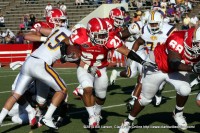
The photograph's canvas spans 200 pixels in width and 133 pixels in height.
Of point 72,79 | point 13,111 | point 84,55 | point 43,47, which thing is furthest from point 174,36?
point 72,79

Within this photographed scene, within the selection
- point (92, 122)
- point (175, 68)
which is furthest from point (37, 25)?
point (175, 68)

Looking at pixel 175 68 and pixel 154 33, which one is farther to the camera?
pixel 154 33

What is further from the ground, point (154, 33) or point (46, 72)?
point (154, 33)

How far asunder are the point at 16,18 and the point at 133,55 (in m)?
19.8

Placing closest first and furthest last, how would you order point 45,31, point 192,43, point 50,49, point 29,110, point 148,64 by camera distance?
1. point 192,43
2. point 148,64
3. point 50,49
4. point 45,31
5. point 29,110

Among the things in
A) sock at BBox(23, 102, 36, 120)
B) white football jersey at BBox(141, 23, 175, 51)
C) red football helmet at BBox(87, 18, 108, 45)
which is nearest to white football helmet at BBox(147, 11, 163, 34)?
white football jersey at BBox(141, 23, 175, 51)

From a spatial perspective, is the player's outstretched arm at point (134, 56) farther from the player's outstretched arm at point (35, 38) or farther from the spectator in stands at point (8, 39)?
the spectator in stands at point (8, 39)

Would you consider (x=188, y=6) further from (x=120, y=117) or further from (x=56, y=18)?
(x=56, y=18)

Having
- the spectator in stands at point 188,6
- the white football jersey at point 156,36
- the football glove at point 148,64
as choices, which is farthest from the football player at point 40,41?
the spectator in stands at point 188,6

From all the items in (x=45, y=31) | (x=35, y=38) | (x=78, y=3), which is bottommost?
(x=78, y=3)

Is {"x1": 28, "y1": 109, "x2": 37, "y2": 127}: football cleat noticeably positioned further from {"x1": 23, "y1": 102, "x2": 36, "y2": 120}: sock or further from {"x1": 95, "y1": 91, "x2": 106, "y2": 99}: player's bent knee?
{"x1": 95, "y1": 91, "x2": 106, "y2": 99}: player's bent knee

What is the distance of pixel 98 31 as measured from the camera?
6875 mm

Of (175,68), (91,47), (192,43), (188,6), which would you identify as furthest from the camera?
(188,6)

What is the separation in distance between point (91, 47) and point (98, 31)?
408mm
